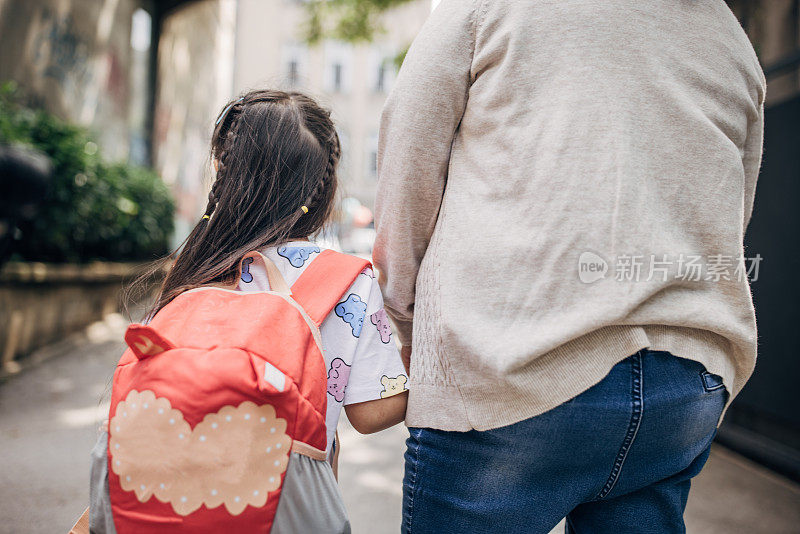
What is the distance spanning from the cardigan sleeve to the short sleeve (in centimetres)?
7

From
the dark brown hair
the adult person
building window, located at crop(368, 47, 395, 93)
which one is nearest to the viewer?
the adult person

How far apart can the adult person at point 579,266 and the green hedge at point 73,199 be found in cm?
369

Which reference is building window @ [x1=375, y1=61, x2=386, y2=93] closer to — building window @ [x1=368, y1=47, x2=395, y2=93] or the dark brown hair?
building window @ [x1=368, y1=47, x2=395, y2=93]

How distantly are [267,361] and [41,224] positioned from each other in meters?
4.25

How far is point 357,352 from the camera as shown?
1281mm

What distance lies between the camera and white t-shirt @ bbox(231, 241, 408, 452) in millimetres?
1259

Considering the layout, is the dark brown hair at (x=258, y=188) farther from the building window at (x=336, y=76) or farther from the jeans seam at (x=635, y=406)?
the building window at (x=336, y=76)

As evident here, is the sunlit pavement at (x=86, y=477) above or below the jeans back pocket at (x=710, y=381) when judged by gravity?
below

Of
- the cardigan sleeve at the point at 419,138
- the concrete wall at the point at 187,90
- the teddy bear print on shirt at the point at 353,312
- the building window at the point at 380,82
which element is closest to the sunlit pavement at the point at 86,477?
the teddy bear print on shirt at the point at 353,312

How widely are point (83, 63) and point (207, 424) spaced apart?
23.3 ft

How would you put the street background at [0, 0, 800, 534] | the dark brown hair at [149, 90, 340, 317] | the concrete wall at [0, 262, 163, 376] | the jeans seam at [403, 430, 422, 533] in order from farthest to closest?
the concrete wall at [0, 262, 163, 376] < the street background at [0, 0, 800, 534] < the dark brown hair at [149, 90, 340, 317] < the jeans seam at [403, 430, 422, 533]

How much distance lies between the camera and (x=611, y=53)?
1.07 m

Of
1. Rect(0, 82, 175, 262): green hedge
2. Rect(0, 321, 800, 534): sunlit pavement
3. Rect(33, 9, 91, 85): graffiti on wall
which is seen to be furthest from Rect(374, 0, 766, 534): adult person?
Rect(33, 9, 91, 85): graffiti on wall

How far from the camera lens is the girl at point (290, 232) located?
127cm
